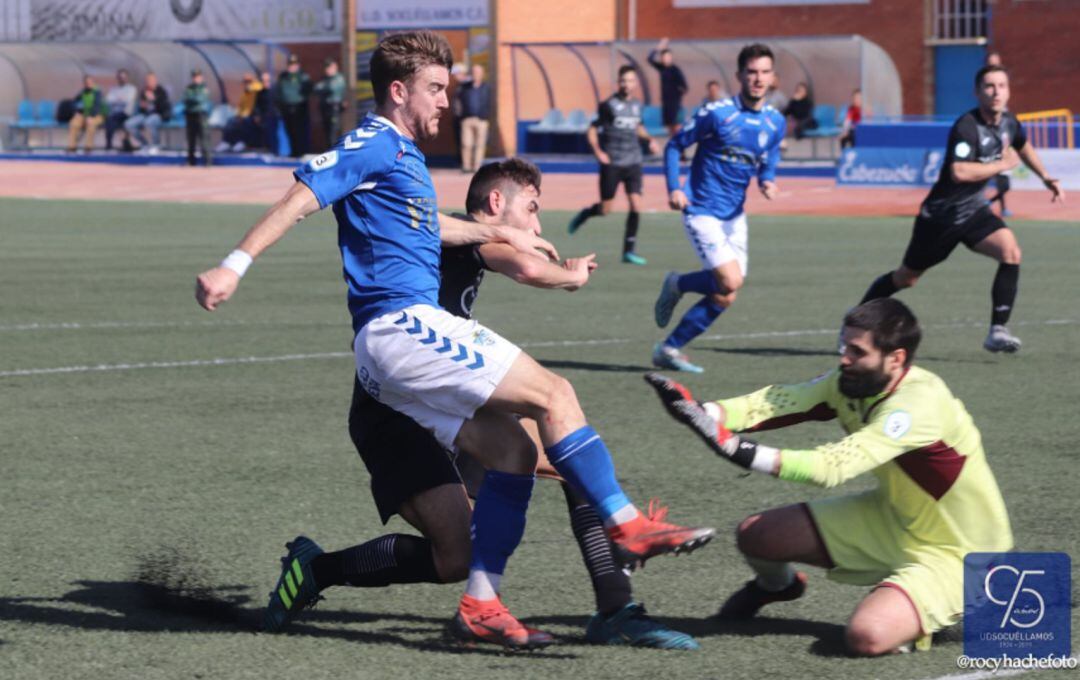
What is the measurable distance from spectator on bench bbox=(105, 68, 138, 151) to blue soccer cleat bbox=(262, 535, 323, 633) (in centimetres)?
4517

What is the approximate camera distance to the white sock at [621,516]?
5309mm

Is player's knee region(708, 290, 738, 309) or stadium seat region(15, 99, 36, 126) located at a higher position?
stadium seat region(15, 99, 36, 126)

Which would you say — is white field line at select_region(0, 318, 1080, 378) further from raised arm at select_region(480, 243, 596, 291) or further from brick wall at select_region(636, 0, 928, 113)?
brick wall at select_region(636, 0, 928, 113)

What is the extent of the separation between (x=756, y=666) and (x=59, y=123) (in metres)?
48.7

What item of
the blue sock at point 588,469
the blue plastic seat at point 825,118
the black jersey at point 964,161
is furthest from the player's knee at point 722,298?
the blue plastic seat at point 825,118

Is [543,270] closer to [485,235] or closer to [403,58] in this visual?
[485,235]

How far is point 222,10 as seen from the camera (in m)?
51.9

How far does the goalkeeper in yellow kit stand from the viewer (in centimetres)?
530

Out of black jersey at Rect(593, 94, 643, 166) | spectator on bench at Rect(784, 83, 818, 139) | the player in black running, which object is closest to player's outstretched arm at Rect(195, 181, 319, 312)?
the player in black running

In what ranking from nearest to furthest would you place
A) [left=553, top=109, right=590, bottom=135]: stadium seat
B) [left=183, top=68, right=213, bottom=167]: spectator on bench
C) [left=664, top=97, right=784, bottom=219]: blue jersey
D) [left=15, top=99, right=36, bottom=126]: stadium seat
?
[left=664, top=97, right=784, bottom=219]: blue jersey
[left=183, top=68, right=213, bottom=167]: spectator on bench
[left=553, top=109, right=590, bottom=135]: stadium seat
[left=15, top=99, right=36, bottom=126]: stadium seat

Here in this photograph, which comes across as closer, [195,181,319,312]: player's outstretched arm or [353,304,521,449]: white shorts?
[195,181,319,312]: player's outstretched arm

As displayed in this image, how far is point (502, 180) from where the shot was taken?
6.05 m

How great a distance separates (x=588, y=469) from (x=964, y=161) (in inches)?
300

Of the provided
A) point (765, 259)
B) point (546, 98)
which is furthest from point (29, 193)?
point (765, 259)
